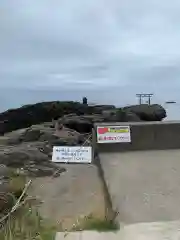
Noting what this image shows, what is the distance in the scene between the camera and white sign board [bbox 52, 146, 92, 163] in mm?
5801

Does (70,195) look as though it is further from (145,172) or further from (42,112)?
(42,112)

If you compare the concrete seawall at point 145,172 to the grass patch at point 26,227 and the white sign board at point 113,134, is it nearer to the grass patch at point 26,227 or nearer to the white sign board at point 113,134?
the white sign board at point 113,134

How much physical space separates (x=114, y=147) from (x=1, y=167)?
1.81 metres

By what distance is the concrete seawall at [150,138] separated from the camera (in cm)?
603

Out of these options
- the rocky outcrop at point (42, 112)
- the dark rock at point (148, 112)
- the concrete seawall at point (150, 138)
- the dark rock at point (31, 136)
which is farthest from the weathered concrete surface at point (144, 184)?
the rocky outcrop at point (42, 112)

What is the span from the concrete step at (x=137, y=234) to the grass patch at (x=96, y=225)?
0.24 ft

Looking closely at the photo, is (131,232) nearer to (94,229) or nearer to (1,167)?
(94,229)

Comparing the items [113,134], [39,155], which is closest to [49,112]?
[39,155]

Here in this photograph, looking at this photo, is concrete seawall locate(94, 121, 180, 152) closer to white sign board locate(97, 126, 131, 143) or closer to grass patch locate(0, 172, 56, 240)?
white sign board locate(97, 126, 131, 143)

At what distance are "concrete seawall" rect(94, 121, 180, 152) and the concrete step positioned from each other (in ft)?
7.55

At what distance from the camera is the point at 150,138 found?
6.16m

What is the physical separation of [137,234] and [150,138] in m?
2.72

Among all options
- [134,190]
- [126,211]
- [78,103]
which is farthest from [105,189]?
[78,103]

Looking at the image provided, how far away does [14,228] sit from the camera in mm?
3658
